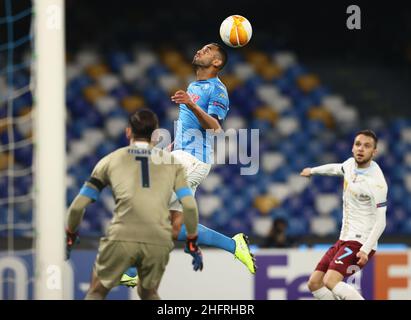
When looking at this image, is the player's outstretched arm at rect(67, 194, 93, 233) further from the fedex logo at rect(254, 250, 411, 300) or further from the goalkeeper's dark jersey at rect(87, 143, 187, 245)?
the fedex logo at rect(254, 250, 411, 300)

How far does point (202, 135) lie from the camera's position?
7270 mm

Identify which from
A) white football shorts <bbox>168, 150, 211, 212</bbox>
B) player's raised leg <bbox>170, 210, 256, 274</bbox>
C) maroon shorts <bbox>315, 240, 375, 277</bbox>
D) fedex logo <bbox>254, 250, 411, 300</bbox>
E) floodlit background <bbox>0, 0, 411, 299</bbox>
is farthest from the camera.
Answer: floodlit background <bbox>0, 0, 411, 299</bbox>

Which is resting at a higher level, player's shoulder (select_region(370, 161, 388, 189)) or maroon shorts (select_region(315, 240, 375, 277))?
player's shoulder (select_region(370, 161, 388, 189))

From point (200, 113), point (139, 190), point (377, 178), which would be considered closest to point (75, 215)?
point (139, 190)

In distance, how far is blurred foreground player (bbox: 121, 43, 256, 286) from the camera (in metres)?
7.12

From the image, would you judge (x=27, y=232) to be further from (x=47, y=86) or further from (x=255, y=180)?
(x=47, y=86)

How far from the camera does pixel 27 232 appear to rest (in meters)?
11.8

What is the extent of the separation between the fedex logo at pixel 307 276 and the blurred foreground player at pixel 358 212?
2.72m

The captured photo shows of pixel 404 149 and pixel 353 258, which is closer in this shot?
pixel 353 258

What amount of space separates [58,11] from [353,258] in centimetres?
301

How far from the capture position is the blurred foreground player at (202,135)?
7.12 metres

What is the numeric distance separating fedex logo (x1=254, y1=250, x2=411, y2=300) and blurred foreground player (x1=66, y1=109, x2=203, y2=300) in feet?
14.4

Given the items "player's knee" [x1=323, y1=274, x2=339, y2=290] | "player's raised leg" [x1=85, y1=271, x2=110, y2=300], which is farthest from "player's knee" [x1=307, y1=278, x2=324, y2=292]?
"player's raised leg" [x1=85, y1=271, x2=110, y2=300]

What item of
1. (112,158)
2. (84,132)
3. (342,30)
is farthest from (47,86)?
(342,30)
